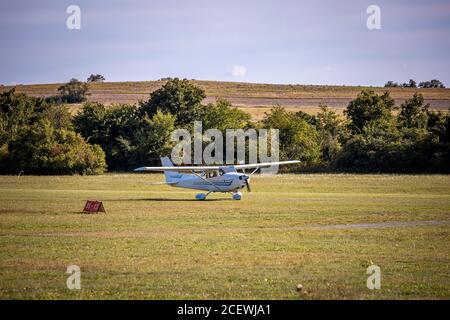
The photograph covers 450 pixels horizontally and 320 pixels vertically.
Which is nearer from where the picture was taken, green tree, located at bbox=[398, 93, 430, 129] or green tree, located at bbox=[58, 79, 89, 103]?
green tree, located at bbox=[398, 93, 430, 129]

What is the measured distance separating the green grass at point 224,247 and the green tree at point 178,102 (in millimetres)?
46792

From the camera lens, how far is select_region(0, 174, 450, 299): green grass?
16.5 meters

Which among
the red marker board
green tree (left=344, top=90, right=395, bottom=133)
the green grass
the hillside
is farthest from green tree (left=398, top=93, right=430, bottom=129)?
the red marker board

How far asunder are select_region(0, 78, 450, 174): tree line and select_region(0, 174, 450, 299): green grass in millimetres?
27937

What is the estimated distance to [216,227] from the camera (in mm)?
28078

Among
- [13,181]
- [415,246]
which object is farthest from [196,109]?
[415,246]

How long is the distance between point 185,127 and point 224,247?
62.7 m

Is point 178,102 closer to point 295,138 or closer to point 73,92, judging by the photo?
point 295,138

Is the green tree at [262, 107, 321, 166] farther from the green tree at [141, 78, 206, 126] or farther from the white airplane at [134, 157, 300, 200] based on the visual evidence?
the white airplane at [134, 157, 300, 200]

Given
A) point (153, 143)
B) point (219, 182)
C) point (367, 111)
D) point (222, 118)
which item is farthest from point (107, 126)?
point (219, 182)

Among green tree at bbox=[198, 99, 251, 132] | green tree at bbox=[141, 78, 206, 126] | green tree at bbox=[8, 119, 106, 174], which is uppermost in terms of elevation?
green tree at bbox=[141, 78, 206, 126]

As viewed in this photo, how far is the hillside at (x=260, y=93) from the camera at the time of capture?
127188 millimetres

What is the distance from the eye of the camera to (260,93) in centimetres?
15112
